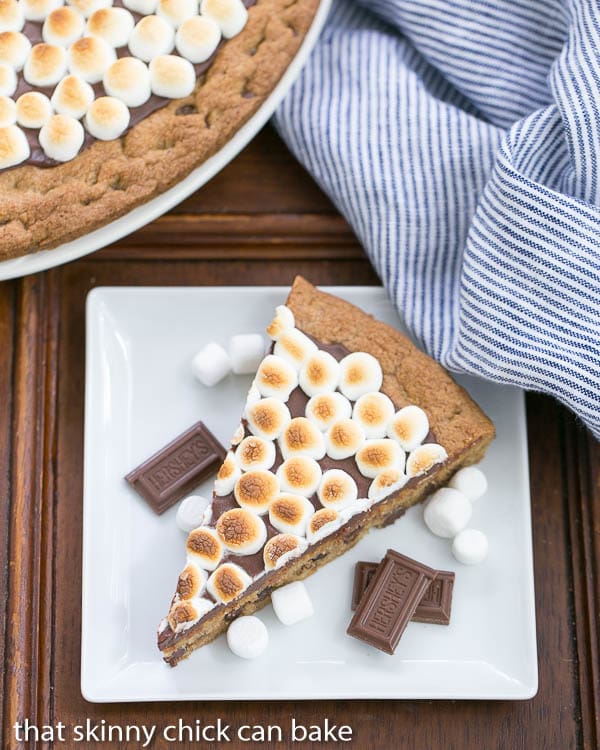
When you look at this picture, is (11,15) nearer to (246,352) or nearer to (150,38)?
(150,38)

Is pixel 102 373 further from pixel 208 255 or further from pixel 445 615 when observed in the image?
pixel 445 615

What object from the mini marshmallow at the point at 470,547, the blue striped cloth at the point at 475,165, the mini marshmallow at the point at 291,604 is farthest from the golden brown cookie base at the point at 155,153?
the mini marshmallow at the point at 470,547

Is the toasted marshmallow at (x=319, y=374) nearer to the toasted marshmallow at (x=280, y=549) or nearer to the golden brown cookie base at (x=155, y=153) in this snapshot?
the toasted marshmallow at (x=280, y=549)

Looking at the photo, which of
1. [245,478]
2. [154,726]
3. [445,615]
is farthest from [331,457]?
[154,726]

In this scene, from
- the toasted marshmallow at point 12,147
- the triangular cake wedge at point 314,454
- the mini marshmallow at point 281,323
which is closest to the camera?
the toasted marshmallow at point 12,147

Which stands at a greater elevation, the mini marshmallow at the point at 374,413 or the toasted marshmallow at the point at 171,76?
the toasted marshmallow at the point at 171,76

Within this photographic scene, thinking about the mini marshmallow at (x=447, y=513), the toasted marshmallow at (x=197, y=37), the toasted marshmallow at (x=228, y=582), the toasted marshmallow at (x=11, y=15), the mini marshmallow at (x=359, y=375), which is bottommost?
the mini marshmallow at (x=447, y=513)

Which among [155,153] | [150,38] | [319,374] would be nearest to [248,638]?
[319,374]

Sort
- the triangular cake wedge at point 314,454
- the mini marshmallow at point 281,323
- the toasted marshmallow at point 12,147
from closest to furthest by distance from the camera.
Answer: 1. the toasted marshmallow at point 12,147
2. the triangular cake wedge at point 314,454
3. the mini marshmallow at point 281,323
